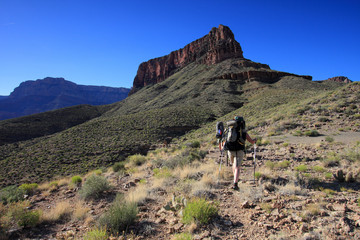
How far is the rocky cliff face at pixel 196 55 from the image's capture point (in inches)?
2931

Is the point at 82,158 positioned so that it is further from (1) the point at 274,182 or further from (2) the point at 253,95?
(2) the point at 253,95

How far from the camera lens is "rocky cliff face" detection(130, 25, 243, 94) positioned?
244 feet

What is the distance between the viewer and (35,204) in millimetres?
5988

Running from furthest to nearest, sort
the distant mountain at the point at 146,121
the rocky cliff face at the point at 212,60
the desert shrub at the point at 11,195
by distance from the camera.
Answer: the rocky cliff face at the point at 212,60, the distant mountain at the point at 146,121, the desert shrub at the point at 11,195

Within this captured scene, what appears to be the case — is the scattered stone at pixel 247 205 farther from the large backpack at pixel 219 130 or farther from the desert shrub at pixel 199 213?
the large backpack at pixel 219 130

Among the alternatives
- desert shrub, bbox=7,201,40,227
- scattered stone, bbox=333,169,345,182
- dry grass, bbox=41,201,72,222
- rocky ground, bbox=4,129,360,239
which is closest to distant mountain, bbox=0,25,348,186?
scattered stone, bbox=333,169,345,182

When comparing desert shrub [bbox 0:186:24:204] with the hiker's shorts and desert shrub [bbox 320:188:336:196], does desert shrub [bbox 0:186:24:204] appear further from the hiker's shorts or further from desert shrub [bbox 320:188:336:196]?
desert shrub [bbox 320:188:336:196]

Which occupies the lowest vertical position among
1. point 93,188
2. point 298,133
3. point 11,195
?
point 11,195

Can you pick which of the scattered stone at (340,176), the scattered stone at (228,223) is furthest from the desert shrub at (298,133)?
the scattered stone at (228,223)

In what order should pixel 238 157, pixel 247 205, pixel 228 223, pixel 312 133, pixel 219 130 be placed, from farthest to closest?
pixel 312 133 → pixel 219 130 → pixel 238 157 → pixel 247 205 → pixel 228 223

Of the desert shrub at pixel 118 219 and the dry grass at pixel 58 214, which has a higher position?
the desert shrub at pixel 118 219

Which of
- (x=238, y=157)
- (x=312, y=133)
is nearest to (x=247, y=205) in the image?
(x=238, y=157)

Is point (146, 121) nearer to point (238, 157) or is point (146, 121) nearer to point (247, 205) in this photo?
point (238, 157)

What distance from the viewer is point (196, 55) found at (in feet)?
309
